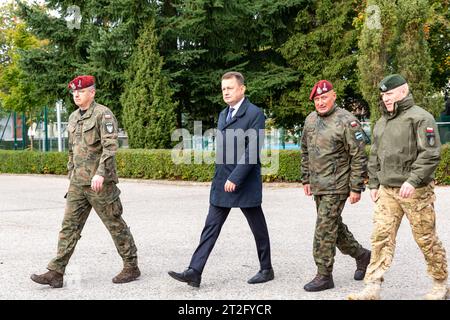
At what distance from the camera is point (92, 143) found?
17.9ft

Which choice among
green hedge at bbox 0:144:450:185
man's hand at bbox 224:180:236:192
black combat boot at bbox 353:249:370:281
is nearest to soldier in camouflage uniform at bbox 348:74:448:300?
black combat boot at bbox 353:249:370:281

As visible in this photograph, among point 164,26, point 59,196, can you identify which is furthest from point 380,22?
point 59,196

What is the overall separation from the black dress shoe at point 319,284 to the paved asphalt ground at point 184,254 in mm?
63

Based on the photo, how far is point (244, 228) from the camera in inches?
344

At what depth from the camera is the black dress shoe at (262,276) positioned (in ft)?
18.1

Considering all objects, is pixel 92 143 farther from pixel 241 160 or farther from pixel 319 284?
pixel 319 284

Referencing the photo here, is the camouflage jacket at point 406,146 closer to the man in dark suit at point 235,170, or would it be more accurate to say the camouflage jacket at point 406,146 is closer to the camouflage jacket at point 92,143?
the man in dark suit at point 235,170

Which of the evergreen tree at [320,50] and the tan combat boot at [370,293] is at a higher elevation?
the evergreen tree at [320,50]

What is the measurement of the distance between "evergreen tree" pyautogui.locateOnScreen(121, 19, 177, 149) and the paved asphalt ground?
22.2 feet

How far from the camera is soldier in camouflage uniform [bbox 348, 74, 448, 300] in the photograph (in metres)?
4.61

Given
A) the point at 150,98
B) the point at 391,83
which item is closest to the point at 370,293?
the point at 391,83

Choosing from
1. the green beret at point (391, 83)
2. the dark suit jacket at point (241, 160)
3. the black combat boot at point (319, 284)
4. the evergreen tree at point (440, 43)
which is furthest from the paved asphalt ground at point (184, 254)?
the evergreen tree at point (440, 43)

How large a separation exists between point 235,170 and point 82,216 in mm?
1435

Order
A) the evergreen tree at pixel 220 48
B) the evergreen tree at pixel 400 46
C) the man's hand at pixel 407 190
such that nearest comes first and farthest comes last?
the man's hand at pixel 407 190 → the evergreen tree at pixel 400 46 → the evergreen tree at pixel 220 48
